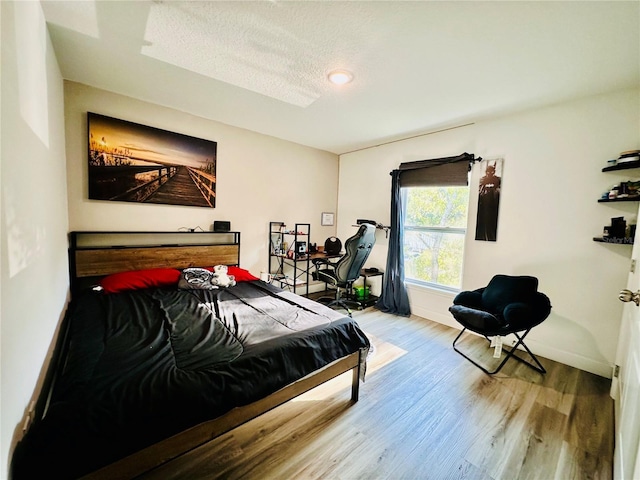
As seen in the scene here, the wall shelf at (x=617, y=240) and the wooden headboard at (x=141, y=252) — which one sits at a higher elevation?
the wall shelf at (x=617, y=240)

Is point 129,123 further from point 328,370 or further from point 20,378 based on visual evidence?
point 328,370

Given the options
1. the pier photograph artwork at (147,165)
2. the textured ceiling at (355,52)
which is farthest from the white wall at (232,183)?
the textured ceiling at (355,52)

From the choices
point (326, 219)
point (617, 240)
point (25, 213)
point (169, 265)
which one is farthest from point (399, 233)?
point (25, 213)

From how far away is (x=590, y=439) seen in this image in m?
1.59

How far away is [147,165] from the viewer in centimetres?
286

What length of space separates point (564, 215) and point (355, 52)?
2368 mm

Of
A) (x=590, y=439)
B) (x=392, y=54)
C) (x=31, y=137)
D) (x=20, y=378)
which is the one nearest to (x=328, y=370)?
(x=20, y=378)

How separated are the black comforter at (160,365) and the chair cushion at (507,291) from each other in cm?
150

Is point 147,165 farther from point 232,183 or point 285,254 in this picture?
point 285,254

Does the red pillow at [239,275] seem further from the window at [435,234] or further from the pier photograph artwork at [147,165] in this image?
the window at [435,234]

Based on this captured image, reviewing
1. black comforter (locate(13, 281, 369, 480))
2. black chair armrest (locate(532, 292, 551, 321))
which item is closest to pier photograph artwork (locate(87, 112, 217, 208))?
black comforter (locate(13, 281, 369, 480))

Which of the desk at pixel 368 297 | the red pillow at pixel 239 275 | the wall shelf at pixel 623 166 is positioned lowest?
the desk at pixel 368 297

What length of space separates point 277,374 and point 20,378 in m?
1.03

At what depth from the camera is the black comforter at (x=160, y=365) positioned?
3.05 ft
